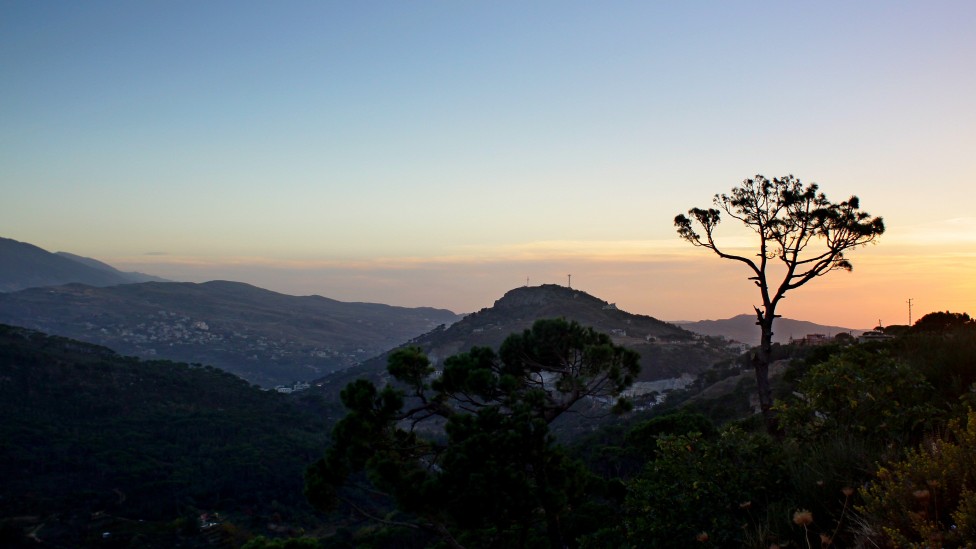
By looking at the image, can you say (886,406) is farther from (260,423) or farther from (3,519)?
(260,423)

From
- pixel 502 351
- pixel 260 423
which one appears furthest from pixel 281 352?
pixel 502 351

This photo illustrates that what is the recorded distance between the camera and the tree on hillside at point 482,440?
1333 cm

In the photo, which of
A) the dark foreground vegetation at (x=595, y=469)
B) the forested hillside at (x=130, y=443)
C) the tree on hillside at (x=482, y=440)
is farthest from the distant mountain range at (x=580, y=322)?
the tree on hillside at (x=482, y=440)

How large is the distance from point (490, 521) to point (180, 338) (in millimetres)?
186084

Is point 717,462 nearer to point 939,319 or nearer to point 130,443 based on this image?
point 939,319

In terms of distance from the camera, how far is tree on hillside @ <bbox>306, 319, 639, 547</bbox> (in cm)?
1333

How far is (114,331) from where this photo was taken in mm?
174000

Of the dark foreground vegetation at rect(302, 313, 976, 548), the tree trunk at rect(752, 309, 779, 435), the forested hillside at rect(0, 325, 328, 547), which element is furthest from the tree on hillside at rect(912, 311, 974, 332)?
the forested hillside at rect(0, 325, 328, 547)

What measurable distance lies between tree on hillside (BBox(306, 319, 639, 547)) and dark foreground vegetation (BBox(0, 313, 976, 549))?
1.8 inches

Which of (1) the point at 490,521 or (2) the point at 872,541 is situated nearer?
(2) the point at 872,541

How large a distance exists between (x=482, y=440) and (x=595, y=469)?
18984 millimetres

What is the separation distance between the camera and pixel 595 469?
30750 mm

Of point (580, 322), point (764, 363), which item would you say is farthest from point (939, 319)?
point (580, 322)

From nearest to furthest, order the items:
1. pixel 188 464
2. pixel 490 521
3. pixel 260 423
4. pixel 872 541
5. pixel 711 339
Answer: pixel 872 541 < pixel 490 521 < pixel 188 464 < pixel 260 423 < pixel 711 339
